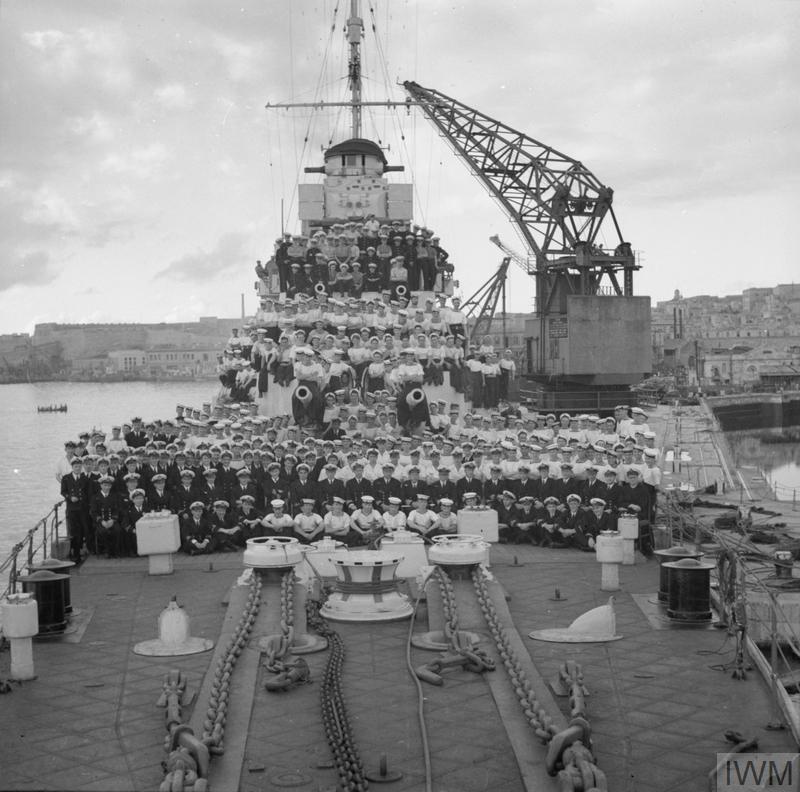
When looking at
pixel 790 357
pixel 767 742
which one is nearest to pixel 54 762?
pixel 767 742

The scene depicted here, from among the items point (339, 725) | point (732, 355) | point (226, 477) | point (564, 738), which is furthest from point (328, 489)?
point (732, 355)

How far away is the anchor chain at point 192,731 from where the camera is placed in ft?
18.7

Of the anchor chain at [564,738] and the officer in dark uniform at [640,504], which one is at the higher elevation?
the officer in dark uniform at [640,504]

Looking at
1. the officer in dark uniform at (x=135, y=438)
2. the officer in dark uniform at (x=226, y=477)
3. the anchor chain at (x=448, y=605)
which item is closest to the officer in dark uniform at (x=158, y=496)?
the officer in dark uniform at (x=226, y=477)

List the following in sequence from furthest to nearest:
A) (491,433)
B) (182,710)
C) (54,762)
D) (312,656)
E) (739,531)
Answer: (739,531)
(491,433)
(312,656)
(182,710)
(54,762)

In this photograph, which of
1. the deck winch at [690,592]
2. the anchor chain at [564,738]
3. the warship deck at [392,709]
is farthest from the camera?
the deck winch at [690,592]

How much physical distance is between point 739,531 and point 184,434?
9746 millimetres

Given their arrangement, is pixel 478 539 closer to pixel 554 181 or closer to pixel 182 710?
pixel 182 710

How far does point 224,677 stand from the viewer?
24.9 feet

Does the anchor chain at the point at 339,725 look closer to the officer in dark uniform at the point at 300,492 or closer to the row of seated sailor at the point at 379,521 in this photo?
the row of seated sailor at the point at 379,521

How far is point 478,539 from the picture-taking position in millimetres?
10578

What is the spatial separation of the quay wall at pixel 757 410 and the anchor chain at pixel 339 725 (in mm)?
53264

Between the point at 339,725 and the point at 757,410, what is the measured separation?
61.0 m

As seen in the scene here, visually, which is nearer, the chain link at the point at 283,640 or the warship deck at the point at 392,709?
the warship deck at the point at 392,709
